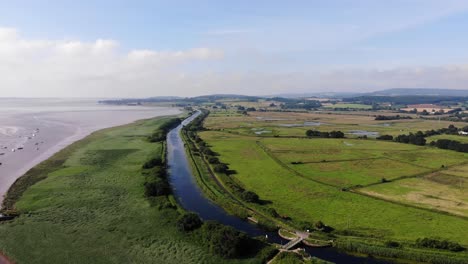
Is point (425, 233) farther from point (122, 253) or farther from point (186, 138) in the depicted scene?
point (186, 138)

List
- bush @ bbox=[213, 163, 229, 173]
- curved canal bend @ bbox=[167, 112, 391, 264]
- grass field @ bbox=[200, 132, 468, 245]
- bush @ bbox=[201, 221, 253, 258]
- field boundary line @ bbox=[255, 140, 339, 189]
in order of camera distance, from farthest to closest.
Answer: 1. bush @ bbox=[213, 163, 229, 173]
2. field boundary line @ bbox=[255, 140, 339, 189]
3. grass field @ bbox=[200, 132, 468, 245]
4. curved canal bend @ bbox=[167, 112, 391, 264]
5. bush @ bbox=[201, 221, 253, 258]

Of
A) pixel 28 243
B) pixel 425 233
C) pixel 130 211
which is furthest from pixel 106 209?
pixel 425 233

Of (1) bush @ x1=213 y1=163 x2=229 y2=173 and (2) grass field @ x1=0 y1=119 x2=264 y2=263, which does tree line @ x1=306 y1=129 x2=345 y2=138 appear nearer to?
(1) bush @ x1=213 y1=163 x2=229 y2=173

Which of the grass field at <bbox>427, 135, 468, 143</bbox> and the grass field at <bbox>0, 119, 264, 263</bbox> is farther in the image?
the grass field at <bbox>427, 135, 468, 143</bbox>

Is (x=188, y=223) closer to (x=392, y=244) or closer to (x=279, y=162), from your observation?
(x=392, y=244)

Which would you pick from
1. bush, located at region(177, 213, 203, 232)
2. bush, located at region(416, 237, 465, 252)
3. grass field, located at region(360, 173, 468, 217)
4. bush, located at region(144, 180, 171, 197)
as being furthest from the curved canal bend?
grass field, located at region(360, 173, 468, 217)

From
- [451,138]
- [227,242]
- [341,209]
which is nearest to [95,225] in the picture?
[227,242]
